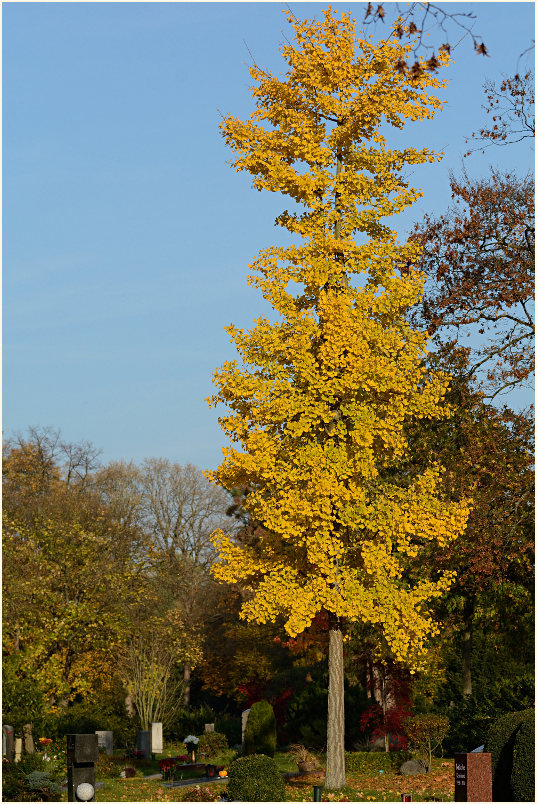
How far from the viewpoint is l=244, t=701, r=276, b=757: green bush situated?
2230 centimetres

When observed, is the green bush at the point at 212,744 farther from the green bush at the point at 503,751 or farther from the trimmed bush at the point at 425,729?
the green bush at the point at 503,751

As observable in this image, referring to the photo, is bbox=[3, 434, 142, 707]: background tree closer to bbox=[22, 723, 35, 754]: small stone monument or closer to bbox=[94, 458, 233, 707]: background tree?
bbox=[22, 723, 35, 754]: small stone monument

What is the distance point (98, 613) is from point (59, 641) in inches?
55.6

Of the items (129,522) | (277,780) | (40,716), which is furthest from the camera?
(129,522)

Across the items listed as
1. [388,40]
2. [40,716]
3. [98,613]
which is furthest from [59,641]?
[388,40]

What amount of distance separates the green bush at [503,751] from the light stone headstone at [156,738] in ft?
54.6

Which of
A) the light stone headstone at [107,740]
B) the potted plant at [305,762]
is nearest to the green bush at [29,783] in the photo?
the potted plant at [305,762]

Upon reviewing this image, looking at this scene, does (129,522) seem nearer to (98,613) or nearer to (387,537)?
(98,613)

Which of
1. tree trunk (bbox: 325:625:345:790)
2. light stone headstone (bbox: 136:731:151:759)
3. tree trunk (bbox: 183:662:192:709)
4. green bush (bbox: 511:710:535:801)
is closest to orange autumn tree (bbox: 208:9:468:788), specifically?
tree trunk (bbox: 325:625:345:790)

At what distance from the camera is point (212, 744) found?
93.6ft

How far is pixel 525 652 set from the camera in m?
26.5

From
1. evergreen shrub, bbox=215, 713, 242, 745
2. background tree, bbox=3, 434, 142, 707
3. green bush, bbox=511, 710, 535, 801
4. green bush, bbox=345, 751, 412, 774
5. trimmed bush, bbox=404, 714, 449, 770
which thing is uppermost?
background tree, bbox=3, 434, 142, 707

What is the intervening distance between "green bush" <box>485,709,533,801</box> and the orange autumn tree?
2404 millimetres

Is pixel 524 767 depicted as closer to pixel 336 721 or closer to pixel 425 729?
pixel 336 721
